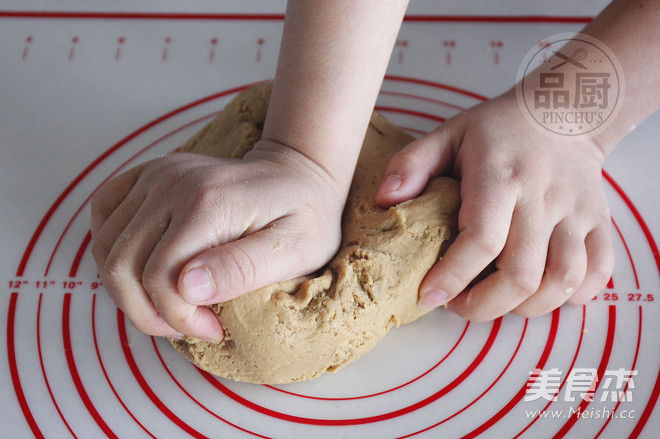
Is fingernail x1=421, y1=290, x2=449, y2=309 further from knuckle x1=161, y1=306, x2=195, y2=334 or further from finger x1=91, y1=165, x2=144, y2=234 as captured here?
finger x1=91, y1=165, x2=144, y2=234

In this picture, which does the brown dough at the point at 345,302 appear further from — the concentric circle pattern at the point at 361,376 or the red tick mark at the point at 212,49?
the red tick mark at the point at 212,49

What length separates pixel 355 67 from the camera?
83 centimetres

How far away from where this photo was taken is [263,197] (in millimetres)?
758

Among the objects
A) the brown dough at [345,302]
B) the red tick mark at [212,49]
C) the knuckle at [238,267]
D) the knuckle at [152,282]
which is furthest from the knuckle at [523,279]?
the red tick mark at [212,49]

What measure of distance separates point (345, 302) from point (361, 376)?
15 centimetres

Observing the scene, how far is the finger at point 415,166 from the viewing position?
89 centimetres

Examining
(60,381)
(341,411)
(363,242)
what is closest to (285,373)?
(341,411)

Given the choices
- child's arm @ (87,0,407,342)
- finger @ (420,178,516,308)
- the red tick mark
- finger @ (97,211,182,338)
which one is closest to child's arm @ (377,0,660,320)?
finger @ (420,178,516,308)

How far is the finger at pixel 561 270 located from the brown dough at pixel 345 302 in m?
0.15

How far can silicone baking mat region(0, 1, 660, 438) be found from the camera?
830 millimetres

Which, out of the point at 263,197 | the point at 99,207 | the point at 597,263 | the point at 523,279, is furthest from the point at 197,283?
the point at 597,263

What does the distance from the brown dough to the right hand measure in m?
0.03

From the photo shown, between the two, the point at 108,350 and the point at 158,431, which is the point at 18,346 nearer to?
the point at 108,350

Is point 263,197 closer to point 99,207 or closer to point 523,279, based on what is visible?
point 99,207
